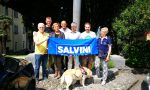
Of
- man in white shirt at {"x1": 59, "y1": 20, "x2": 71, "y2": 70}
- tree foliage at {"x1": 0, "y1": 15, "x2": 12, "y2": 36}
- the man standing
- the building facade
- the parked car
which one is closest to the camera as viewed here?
the parked car

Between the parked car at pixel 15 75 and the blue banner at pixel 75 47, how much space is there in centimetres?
431

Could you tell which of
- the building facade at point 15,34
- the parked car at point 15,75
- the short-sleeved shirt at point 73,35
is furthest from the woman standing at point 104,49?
the building facade at point 15,34

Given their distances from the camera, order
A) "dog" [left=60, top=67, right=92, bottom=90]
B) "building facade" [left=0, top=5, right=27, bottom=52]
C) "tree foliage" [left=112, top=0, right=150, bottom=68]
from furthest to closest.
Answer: "building facade" [left=0, top=5, right=27, bottom=52]
"tree foliage" [left=112, top=0, right=150, bottom=68]
"dog" [left=60, top=67, right=92, bottom=90]

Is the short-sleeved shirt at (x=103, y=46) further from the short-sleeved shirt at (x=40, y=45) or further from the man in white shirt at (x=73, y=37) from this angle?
the short-sleeved shirt at (x=40, y=45)

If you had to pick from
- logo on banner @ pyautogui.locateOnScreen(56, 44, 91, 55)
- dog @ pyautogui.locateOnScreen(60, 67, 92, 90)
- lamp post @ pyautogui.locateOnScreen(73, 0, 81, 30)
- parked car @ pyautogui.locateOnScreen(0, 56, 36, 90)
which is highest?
A: lamp post @ pyautogui.locateOnScreen(73, 0, 81, 30)

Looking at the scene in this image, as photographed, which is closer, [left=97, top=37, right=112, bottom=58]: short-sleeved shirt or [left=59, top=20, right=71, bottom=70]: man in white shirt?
[left=97, top=37, right=112, bottom=58]: short-sleeved shirt

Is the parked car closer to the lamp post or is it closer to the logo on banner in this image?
the logo on banner

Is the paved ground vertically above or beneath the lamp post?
beneath

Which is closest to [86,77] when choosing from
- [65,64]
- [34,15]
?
[65,64]

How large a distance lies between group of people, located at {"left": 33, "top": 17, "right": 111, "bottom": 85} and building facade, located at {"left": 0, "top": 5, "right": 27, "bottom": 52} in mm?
43474

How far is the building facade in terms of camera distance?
59.0 meters

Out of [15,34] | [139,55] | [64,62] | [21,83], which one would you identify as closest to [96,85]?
[64,62]

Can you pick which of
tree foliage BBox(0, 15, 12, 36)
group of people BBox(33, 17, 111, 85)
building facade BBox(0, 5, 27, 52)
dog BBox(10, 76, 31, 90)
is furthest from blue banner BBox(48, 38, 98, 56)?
Answer: building facade BBox(0, 5, 27, 52)

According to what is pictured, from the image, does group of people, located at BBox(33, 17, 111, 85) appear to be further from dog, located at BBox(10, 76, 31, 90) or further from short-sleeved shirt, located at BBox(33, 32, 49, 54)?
dog, located at BBox(10, 76, 31, 90)
